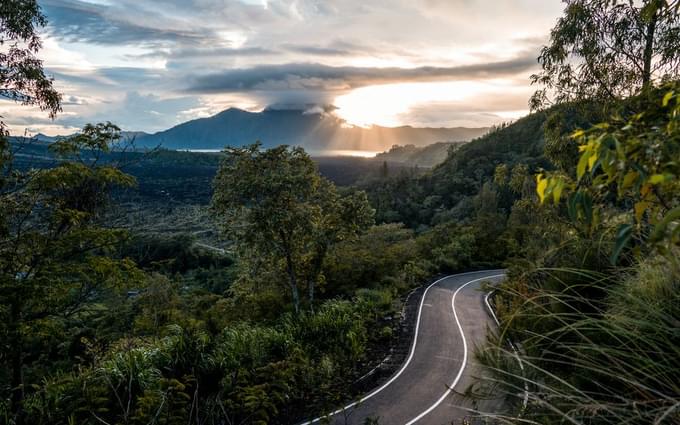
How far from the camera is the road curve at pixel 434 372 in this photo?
10375 millimetres

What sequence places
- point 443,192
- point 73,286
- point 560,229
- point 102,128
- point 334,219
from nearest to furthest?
point 73,286, point 102,128, point 560,229, point 334,219, point 443,192

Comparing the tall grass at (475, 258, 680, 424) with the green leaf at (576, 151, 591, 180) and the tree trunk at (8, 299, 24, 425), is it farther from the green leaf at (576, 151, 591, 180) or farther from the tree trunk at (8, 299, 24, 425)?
the tree trunk at (8, 299, 24, 425)

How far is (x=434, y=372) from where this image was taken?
1316 cm

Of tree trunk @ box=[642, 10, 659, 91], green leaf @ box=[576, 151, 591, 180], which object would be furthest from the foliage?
tree trunk @ box=[642, 10, 659, 91]

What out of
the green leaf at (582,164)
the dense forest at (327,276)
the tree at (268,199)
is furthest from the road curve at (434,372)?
the tree at (268,199)

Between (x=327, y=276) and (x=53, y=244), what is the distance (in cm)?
1802

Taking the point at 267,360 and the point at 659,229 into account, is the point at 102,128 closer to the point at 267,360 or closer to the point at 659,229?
the point at 267,360

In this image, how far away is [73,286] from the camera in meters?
7.48

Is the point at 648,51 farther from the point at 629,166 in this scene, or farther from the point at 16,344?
the point at 16,344

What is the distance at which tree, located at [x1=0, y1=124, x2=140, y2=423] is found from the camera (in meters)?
6.82

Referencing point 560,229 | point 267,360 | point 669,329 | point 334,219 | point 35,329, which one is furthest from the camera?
point 334,219

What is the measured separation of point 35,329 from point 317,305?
13968 millimetres

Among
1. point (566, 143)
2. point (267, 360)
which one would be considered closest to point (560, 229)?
point (566, 143)

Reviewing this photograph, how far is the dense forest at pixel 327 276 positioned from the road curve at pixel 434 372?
A: 76cm
